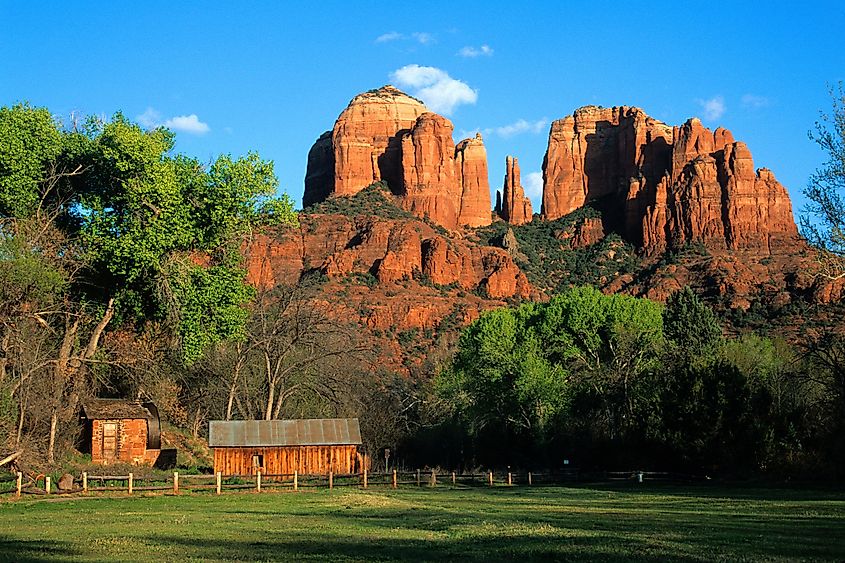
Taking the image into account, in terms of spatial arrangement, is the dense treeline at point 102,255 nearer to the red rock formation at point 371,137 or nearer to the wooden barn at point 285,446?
the wooden barn at point 285,446

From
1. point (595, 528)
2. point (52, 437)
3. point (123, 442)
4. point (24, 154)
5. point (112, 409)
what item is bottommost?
point (595, 528)

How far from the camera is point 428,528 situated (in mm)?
20109

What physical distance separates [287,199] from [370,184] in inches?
4854

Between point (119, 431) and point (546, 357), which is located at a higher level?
point (546, 357)

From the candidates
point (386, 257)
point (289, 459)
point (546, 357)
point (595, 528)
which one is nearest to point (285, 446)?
point (289, 459)

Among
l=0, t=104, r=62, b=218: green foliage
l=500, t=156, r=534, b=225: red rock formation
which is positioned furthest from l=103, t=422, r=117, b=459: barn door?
l=500, t=156, r=534, b=225: red rock formation

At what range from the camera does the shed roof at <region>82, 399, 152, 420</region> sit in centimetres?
4422

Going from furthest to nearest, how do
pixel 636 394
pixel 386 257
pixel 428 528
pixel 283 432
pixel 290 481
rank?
pixel 386 257
pixel 636 394
pixel 283 432
pixel 290 481
pixel 428 528

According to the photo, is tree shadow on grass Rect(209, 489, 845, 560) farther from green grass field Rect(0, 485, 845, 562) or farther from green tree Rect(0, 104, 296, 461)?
green tree Rect(0, 104, 296, 461)

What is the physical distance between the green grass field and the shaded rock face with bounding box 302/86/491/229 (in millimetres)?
121369

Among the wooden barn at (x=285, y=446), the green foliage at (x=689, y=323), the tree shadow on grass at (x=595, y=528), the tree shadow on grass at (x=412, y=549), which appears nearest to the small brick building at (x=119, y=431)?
the wooden barn at (x=285, y=446)

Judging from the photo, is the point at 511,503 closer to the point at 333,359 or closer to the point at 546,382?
the point at 546,382

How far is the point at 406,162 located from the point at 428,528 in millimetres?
136736

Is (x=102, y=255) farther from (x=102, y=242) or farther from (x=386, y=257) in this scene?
(x=386, y=257)
